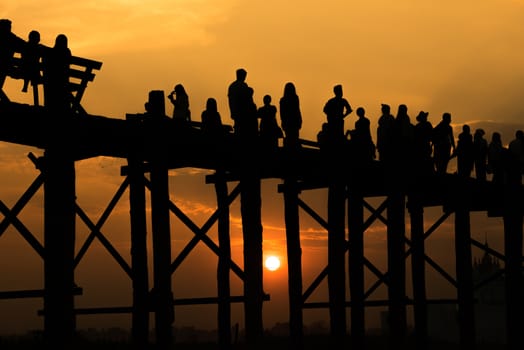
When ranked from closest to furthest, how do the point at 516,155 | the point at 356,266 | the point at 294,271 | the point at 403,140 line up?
the point at 294,271 → the point at 356,266 → the point at 403,140 → the point at 516,155

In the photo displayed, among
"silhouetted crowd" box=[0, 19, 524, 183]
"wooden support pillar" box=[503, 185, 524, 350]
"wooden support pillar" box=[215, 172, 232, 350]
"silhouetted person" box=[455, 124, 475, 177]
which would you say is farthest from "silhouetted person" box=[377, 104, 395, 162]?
"wooden support pillar" box=[503, 185, 524, 350]

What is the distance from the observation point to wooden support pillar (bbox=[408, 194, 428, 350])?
21.7 metres

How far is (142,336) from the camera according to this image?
617 inches

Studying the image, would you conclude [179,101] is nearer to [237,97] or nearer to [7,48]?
[237,97]

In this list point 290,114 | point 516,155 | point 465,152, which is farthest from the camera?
point 516,155

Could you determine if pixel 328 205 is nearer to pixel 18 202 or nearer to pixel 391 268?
pixel 391 268

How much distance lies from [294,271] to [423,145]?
4700mm

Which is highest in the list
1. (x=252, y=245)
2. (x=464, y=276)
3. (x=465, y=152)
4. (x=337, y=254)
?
(x=465, y=152)

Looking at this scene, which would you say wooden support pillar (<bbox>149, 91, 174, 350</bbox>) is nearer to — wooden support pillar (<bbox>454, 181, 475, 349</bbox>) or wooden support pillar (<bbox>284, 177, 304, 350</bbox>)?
wooden support pillar (<bbox>284, 177, 304, 350</bbox>)

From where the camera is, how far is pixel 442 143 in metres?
21.9

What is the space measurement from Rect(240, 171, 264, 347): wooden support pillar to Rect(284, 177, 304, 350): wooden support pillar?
132cm

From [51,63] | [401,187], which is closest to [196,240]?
[51,63]

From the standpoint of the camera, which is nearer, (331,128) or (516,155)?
(331,128)

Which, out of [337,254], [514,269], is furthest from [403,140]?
[514,269]
